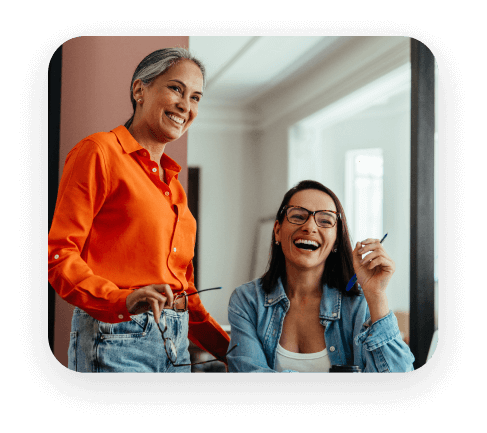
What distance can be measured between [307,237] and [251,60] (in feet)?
1.24

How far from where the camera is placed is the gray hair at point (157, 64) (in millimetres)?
941

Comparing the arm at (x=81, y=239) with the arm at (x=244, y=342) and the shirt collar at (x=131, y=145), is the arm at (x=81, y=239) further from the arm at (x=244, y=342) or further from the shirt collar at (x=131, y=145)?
the arm at (x=244, y=342)

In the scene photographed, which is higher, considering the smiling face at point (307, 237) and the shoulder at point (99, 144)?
the shoulder at point (99, 144)

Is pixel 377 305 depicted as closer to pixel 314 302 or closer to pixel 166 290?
pixel 314 302

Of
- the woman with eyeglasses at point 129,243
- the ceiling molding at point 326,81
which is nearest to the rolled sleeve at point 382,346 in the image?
the woman with eyeglasses at point 129,243

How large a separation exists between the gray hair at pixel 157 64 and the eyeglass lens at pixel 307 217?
0.31 meters

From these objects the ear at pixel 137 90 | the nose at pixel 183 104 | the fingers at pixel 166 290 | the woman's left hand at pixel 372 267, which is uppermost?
the ear at pixel 137 90

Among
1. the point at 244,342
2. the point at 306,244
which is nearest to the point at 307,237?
the point at 306,244

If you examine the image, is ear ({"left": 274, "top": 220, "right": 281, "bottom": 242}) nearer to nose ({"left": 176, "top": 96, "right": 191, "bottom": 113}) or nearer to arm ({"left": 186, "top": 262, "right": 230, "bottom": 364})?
arm ({"left": 186, "top": 262, "right": 230, "bottom": 364})
